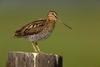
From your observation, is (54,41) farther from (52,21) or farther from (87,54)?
(52,21)

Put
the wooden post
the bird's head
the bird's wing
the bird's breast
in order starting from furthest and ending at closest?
the bird's head → the bird's breast → the bird's wing → the wooden post

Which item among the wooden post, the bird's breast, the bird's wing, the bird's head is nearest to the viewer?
the wooden post

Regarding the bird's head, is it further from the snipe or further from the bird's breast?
the bird's breast

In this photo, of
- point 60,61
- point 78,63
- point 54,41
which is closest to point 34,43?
point 60,61

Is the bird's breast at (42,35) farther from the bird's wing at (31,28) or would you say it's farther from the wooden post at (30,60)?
the wooden post at (30,60)

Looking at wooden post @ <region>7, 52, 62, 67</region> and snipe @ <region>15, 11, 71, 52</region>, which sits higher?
snipe @ <region>15, 11, 71, 52</region>

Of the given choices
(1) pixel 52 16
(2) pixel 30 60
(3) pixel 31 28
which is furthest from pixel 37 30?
(2) pixel 30 60

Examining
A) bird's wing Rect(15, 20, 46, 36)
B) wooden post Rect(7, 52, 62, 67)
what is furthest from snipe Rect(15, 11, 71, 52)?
wooden post Rect(7, 52, 62, 67)
